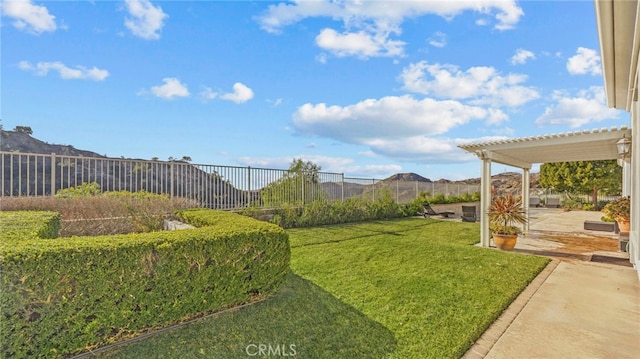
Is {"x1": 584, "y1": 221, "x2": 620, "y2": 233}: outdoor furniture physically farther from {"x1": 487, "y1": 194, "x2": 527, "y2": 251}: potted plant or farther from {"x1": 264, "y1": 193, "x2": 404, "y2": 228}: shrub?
{"x1": 264, "y1": 193, "x2": 404, "y2": 228}: shrub

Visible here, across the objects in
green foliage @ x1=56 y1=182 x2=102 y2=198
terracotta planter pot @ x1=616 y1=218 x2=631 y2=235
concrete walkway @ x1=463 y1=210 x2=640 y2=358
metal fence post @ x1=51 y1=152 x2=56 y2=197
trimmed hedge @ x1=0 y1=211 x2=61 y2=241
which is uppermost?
metal fence post @ x1=51 y1=152 x2=56 y2=197

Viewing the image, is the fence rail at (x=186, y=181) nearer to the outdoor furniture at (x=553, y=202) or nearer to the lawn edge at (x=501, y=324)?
the lawn edge at (x=501, y=324)

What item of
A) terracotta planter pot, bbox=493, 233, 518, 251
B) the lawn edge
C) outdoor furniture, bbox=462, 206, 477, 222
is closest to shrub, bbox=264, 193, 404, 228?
outdoor furniture, bbox=462, 206, 477, 222

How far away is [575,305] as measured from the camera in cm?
409

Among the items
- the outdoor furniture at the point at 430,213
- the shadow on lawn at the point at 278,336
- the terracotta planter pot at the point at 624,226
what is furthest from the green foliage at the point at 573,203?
the shadow on lawn at the point at 278,336

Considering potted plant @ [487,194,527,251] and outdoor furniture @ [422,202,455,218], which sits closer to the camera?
potted plant @ [487,194,527,251]

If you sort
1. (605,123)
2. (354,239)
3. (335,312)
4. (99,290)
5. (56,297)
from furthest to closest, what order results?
(354,239) < (605,123) < (335,312) < (99,290) < (56,297)

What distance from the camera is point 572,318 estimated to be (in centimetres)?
369

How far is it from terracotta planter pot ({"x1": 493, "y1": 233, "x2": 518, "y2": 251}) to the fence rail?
260 inches

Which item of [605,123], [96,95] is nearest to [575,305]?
[605,123]

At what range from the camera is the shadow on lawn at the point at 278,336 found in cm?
287

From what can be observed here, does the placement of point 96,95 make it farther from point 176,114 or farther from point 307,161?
point 307,161

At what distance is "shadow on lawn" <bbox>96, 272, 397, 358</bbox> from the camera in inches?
113

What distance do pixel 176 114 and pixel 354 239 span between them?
6.23 meters
